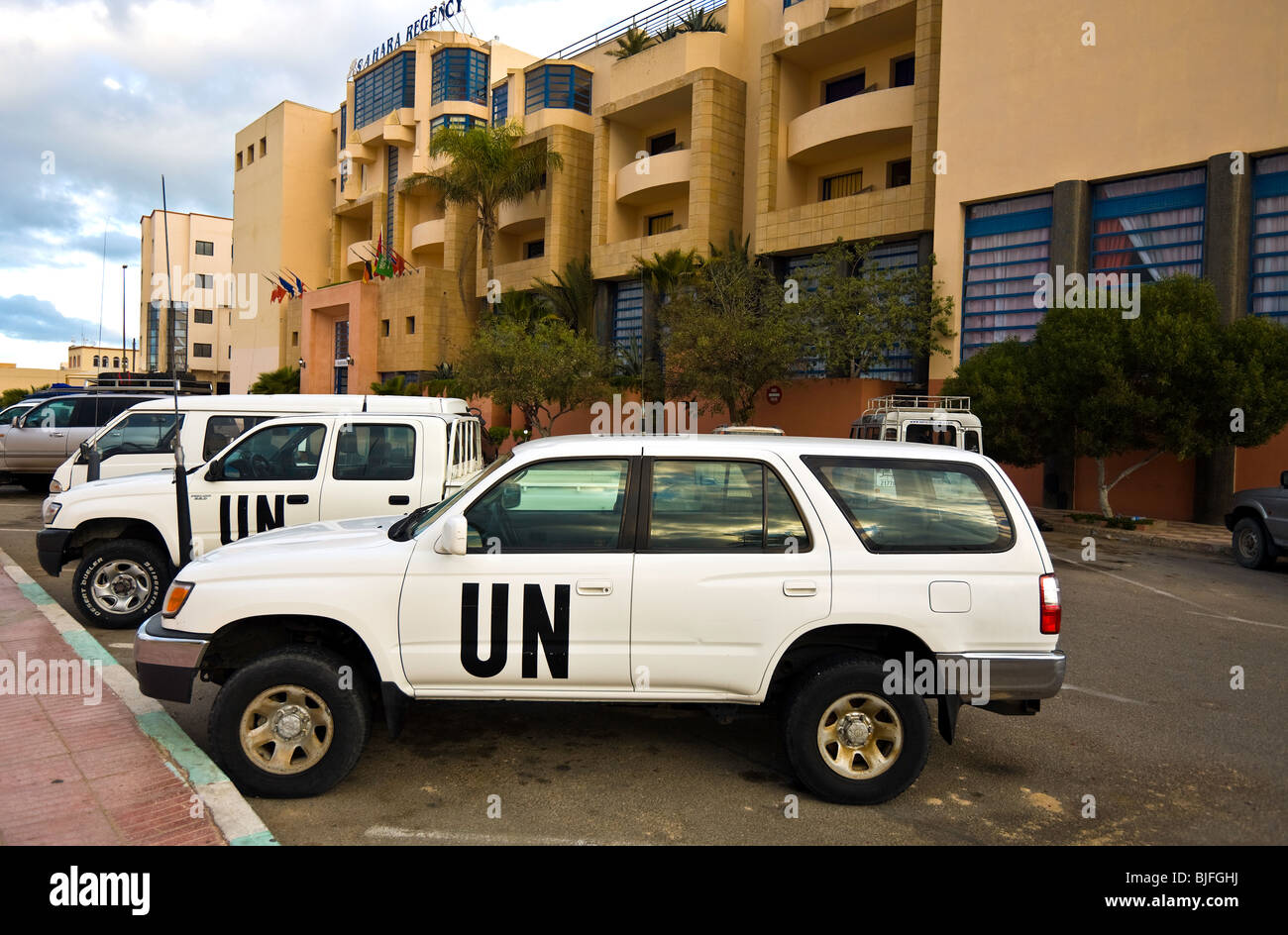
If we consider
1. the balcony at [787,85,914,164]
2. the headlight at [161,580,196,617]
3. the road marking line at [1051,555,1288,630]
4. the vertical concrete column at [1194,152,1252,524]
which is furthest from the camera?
the balcony at [787,85,914,164]

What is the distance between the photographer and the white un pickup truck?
4.42m

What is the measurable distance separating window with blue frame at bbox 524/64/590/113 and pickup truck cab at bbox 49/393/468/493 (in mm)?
28118

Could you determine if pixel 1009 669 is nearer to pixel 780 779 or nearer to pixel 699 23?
pixel 780 779

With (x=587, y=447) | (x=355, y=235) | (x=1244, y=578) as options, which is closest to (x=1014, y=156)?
(x=1244, y=578)

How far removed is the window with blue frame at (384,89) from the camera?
44531 mm

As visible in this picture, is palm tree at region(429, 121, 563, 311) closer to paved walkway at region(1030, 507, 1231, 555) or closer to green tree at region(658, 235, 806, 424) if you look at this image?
green tree at region(658, 235, 806, 424)

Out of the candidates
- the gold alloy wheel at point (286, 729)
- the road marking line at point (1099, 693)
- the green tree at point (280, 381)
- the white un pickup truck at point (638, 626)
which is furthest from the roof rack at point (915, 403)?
the green tree at point (280, 381)

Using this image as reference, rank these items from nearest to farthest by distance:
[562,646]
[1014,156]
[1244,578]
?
[562,646]
[1244,578]
[1014,156]

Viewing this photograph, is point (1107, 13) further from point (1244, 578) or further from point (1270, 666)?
point (1270, 666)

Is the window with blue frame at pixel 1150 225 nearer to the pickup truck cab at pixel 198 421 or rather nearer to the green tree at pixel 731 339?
the green tree at pixel 731 339

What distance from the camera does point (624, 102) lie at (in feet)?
101

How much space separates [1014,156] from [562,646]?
20.0 meters

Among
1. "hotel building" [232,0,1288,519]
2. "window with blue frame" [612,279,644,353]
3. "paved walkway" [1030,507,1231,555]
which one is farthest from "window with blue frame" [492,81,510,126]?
"paved walkway" [1030,507,1231,555]

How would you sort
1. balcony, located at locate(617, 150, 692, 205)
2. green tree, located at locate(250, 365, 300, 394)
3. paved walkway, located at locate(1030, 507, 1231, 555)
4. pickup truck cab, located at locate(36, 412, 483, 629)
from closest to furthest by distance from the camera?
pickup truck cab, located at locate(36, 412, 483, 629) < paved walkway, located at locate(1030, 507, 1231, 555) < balcony, located at locate(617, 150, 692, 205) < green tree, located at locate(250, 365, 300, 394)
